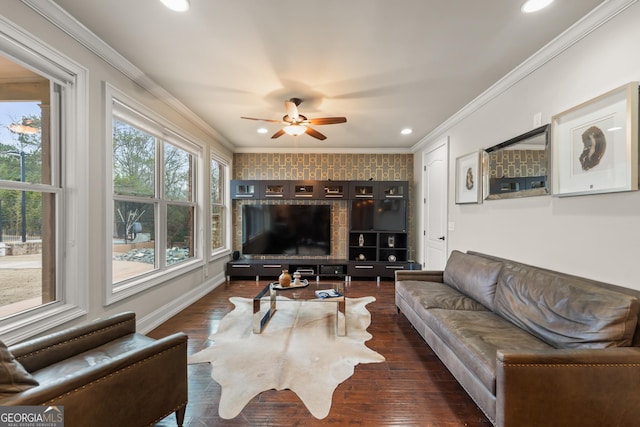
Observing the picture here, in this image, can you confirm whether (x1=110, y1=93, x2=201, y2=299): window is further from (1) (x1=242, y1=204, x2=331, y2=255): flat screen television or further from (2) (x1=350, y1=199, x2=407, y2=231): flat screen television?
(2) (x1=350, y1=199, x2=407, y2=231): flat screen television

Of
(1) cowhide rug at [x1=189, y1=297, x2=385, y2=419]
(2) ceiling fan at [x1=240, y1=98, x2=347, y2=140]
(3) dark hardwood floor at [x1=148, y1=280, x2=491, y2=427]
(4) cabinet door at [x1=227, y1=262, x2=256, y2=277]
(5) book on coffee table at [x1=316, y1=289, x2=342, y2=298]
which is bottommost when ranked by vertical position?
(3) dark hardwood floor at [x1=148, y1=280, x2=491, y2=427]

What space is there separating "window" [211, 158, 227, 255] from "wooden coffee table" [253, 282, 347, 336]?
1.87m

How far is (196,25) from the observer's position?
1.95 meters

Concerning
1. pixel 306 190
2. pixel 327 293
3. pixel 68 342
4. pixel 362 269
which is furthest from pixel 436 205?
pixel 68 342

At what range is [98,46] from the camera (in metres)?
2.15

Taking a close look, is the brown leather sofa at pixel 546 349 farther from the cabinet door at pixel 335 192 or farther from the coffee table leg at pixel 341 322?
the cabinet door at pixel 335 192

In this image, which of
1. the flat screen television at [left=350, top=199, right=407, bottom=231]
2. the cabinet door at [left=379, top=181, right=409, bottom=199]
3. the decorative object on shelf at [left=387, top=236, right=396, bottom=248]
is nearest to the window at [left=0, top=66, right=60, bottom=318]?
the flat screen television at [left=350, top=199, right=407, bottom=231]

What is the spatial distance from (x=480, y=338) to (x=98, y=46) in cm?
372

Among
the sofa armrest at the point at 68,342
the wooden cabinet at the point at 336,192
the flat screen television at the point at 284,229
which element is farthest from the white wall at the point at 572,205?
the sofa armrest at the point at 68,342

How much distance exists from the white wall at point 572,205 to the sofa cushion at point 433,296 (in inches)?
25.7

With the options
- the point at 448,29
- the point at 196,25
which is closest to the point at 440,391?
the point at 448,29

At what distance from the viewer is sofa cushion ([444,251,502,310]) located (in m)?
2.46

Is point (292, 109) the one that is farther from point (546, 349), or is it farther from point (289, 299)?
point (546, 349)

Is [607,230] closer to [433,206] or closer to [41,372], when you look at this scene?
[433,206]
